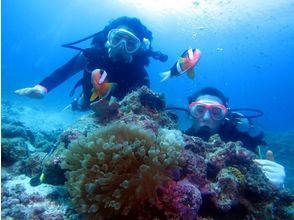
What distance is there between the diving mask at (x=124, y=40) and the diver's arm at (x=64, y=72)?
3.92ft

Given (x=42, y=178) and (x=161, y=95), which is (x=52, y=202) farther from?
(x=161, y=95)

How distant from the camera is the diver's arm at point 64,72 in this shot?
6.86m

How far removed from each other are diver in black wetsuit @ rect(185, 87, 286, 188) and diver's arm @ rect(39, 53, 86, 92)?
10.5 feet

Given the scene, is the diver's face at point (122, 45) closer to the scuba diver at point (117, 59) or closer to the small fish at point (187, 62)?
the scuba diver at point (117, 59)

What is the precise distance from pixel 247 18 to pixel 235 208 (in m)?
36.9

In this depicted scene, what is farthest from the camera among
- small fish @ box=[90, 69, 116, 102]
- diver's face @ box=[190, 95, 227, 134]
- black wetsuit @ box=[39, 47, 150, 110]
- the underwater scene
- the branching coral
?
black wetsuit @ box=[39, 47, 150, 110]

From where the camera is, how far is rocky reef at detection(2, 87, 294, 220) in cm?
286

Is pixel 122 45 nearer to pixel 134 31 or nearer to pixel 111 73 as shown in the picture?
pixel 111 73

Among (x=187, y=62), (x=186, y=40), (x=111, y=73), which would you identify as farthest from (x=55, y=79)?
(x=186, y=40)

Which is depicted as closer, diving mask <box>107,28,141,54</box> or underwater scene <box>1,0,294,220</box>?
underwater scene <box>1,0,294,220</box>

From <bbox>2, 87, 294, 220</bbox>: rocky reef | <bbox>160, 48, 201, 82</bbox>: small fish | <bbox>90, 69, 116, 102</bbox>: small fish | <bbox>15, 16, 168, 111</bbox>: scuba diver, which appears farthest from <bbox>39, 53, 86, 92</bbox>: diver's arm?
<bbox>160, 48, 201, 82</bbox>: small fish

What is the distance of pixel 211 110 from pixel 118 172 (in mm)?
3793

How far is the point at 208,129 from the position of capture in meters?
6.19

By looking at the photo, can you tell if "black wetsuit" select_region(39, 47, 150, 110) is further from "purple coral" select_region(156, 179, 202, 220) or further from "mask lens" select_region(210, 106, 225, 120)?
"purple coral" select_region(156, 179, 202, 220)
